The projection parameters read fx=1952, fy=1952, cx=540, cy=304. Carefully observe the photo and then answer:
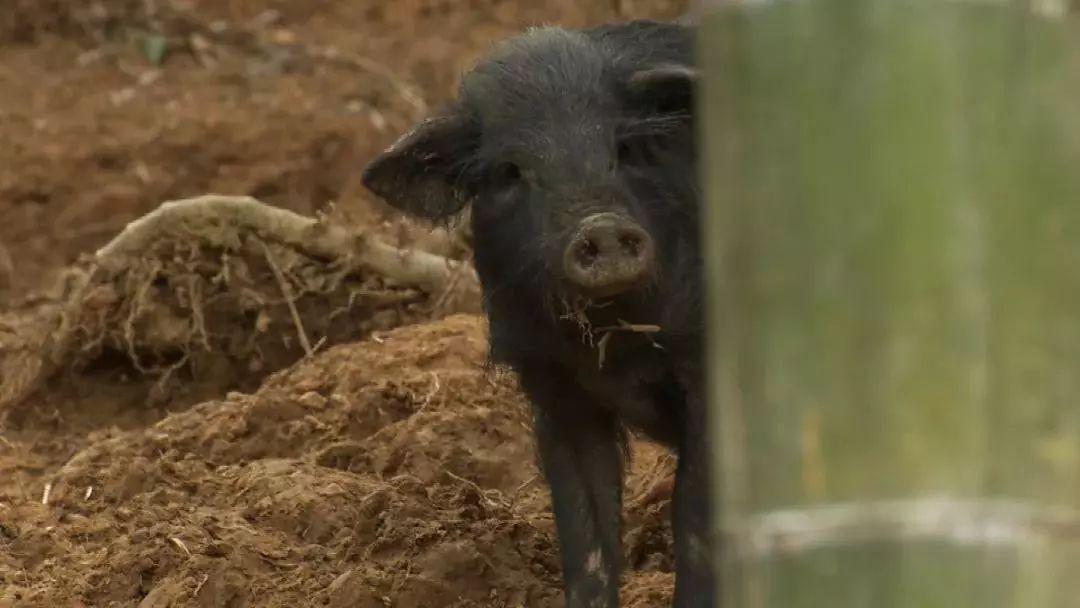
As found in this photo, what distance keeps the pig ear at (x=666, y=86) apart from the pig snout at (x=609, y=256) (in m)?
0.58

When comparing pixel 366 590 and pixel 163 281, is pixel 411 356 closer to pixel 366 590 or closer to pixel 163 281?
pixel 163 281

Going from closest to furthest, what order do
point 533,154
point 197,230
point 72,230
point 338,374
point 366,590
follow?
point 533,154
point 366,590
point 338,374
point 197,230
point 72,230

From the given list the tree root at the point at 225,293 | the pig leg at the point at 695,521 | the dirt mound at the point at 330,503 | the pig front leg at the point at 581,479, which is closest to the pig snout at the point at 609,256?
the pig leg at the point at 695,521

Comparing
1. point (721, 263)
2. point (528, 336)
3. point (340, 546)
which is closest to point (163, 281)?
point (340, 546)

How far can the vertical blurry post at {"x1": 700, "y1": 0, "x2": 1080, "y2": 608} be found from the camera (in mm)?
1898

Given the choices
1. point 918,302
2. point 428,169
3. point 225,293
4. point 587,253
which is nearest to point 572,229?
point 587,253

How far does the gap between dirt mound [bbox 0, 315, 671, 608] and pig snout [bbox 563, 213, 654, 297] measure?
3.77 feet

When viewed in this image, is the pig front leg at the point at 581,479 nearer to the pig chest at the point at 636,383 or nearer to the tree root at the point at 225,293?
the pig chest at the point at 636,383

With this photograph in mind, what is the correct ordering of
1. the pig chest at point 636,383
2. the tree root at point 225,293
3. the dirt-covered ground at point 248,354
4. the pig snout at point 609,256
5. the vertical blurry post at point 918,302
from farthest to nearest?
the tree root at point 225,293 < the dirt-covered ground at point 248,354 < the pig chest at point 636,383 < the pig snout at point 609,256 < the vertical blurry post at point 918,302

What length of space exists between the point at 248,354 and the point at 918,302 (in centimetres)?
526

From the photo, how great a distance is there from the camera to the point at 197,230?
6.88 meters

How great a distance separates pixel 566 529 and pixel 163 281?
2837 mm

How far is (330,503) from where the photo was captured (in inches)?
203

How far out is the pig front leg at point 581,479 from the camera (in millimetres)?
4477
